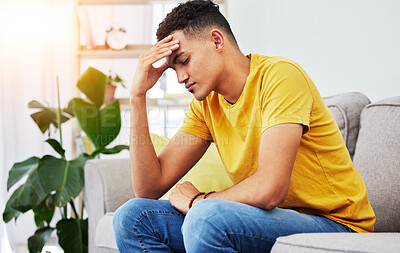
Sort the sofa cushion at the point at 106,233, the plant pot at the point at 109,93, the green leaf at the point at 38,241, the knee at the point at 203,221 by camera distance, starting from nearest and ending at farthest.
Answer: the knee at the point at 203,221, the sofa cushion at the point at 106,233, the green leaf at the point at 38,241, the plant pot at the point at 109,93

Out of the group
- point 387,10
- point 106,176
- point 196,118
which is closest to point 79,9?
point 106,176

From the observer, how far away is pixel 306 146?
1116mm

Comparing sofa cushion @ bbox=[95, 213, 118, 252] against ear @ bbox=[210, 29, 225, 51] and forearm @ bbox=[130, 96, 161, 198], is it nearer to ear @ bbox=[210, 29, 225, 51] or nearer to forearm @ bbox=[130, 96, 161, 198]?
forearm @ bbox=[130, 96, 161, 198]

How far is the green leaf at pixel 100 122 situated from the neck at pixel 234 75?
1.11 meters

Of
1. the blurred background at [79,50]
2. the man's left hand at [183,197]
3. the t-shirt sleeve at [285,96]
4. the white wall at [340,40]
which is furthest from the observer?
the blurred background at [79,50]

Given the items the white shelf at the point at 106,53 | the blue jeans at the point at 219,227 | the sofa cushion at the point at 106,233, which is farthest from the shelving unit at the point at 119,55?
the blue jeans at the point at 219,227

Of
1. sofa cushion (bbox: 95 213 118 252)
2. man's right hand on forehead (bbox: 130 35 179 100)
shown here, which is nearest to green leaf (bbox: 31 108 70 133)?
sofa cushion (bbox: 95 213 118 252)

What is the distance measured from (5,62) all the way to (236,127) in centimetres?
259

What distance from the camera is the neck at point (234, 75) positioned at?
127 centimetres

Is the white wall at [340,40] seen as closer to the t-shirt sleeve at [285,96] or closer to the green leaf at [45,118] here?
the t-shirt sleeve at [285,96]

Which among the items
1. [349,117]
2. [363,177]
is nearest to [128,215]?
[363,177]

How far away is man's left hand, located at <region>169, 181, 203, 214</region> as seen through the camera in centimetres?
115

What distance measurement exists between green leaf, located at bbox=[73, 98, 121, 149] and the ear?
113 centimetres

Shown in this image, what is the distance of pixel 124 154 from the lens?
3367 mm
